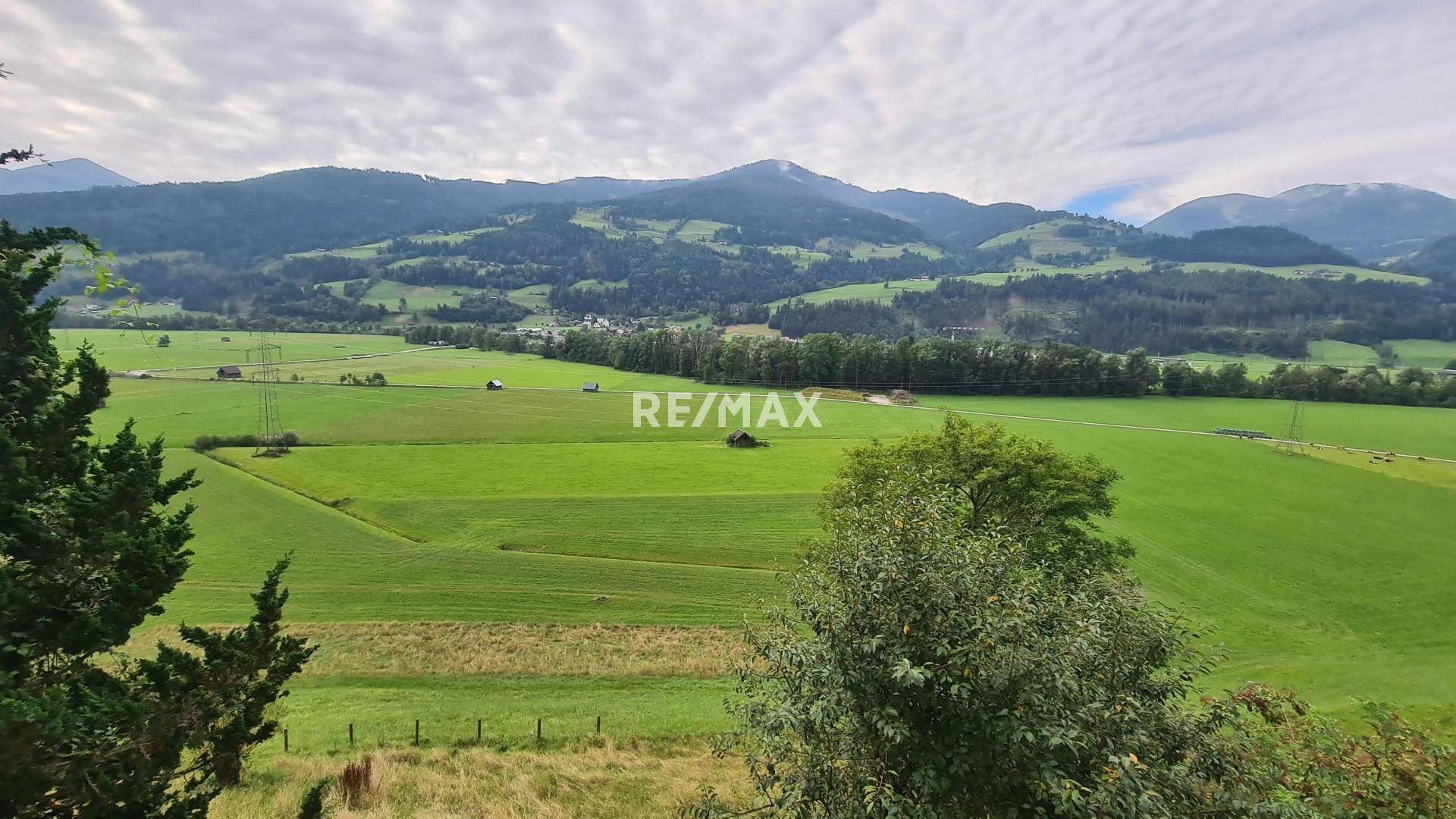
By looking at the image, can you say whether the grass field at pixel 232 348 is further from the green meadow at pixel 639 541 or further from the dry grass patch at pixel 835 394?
the dry grass patch at pixel 835 394

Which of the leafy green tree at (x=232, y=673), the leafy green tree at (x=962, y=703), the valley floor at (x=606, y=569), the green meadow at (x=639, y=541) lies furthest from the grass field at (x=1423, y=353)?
the leafy green tree at (x=232, y=673)

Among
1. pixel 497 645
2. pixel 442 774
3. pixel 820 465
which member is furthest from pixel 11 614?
pixel 820 465

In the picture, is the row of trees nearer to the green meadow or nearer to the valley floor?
the valley floor

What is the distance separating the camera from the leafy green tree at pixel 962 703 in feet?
23.1

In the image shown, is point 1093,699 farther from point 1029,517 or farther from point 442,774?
point 1029,517

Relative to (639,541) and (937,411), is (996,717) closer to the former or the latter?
(639,541)

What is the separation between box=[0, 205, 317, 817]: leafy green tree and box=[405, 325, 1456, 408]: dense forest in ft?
341

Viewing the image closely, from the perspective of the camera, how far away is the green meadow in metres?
23.5

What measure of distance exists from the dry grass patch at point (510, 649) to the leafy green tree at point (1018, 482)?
9.66 m

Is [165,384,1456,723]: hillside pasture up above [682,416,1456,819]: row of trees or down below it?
below

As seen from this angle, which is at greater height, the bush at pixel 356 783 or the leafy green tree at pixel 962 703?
the leafy green tree at pixel 962 703

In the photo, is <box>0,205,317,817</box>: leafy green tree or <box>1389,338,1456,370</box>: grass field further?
<box>1389,338,1456,370</box>: grass field

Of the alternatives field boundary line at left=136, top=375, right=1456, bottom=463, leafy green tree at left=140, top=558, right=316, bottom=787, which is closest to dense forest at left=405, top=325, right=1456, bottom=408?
field boundary line at left=136, top=375, right=1456, bottom=463

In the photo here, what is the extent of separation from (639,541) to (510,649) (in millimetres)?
12392
